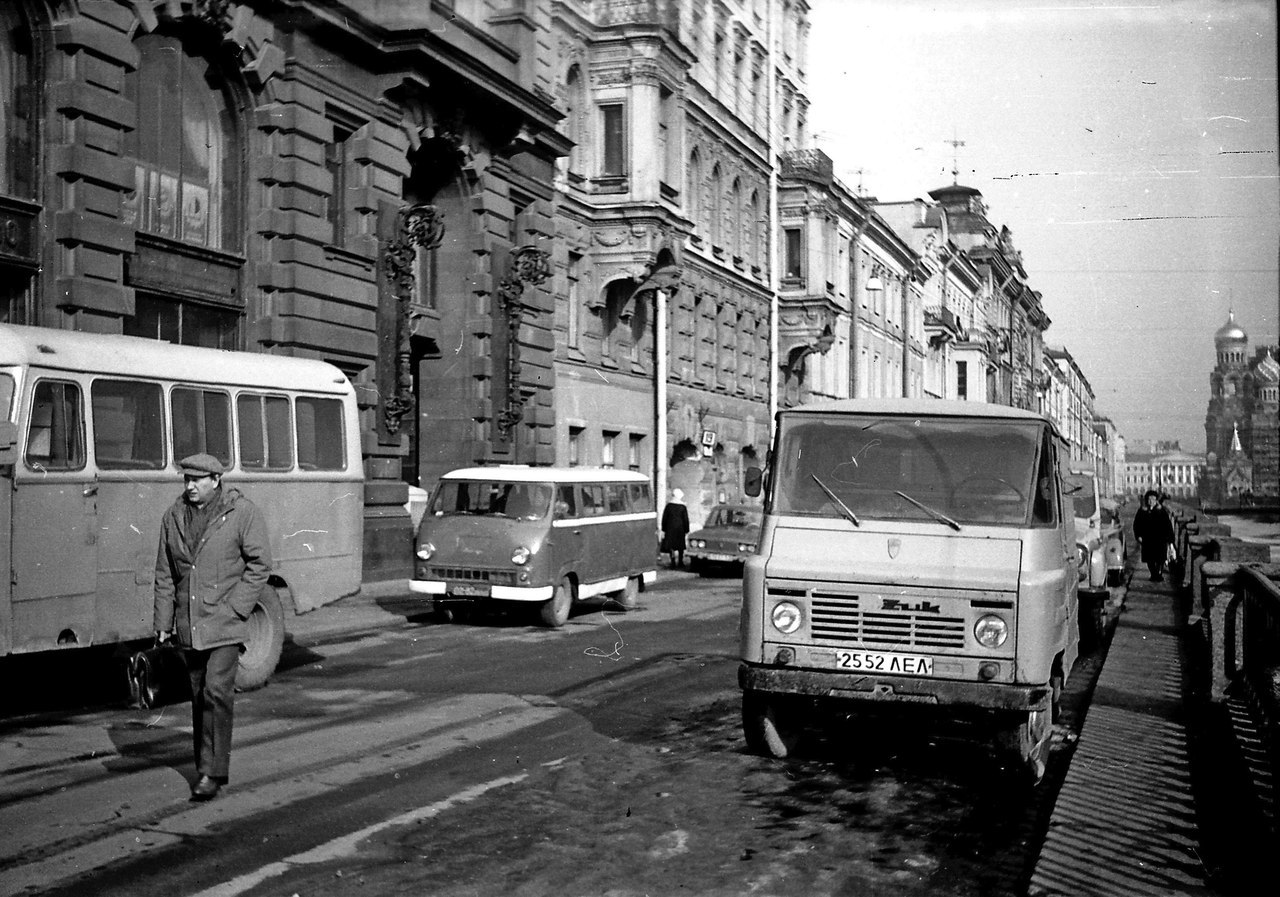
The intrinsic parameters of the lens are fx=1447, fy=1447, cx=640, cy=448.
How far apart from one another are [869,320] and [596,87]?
33067 millimetres

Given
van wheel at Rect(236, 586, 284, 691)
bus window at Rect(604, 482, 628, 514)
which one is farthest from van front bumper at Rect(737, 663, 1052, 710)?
bus window at Rect(604, 482, 628, 514)

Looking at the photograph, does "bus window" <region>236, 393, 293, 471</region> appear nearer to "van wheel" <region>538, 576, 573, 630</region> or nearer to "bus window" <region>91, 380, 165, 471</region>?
"bus window" <region>91, 380, 165, 471</region>

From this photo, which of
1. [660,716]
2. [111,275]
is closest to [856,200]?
[111,275]

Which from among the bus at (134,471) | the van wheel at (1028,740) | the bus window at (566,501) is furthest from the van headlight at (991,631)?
the bus window at (566,501)

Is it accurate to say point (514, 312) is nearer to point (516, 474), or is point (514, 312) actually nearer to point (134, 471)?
point (516, 474)

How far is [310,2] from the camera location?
76.7 feet

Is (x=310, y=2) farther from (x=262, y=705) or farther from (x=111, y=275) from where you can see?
(x=262, y=705)

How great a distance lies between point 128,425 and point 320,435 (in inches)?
112

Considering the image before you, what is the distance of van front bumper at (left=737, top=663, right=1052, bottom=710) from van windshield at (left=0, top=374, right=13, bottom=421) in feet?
19.1

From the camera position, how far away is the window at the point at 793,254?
185 feet

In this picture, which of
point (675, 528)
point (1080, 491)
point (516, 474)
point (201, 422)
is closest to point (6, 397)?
point (201, 422)

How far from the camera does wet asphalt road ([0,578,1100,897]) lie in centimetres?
662

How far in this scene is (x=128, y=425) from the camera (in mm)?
11773

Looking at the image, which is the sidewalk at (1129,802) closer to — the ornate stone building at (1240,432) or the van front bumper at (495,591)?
the van front bumper at (495,591)
